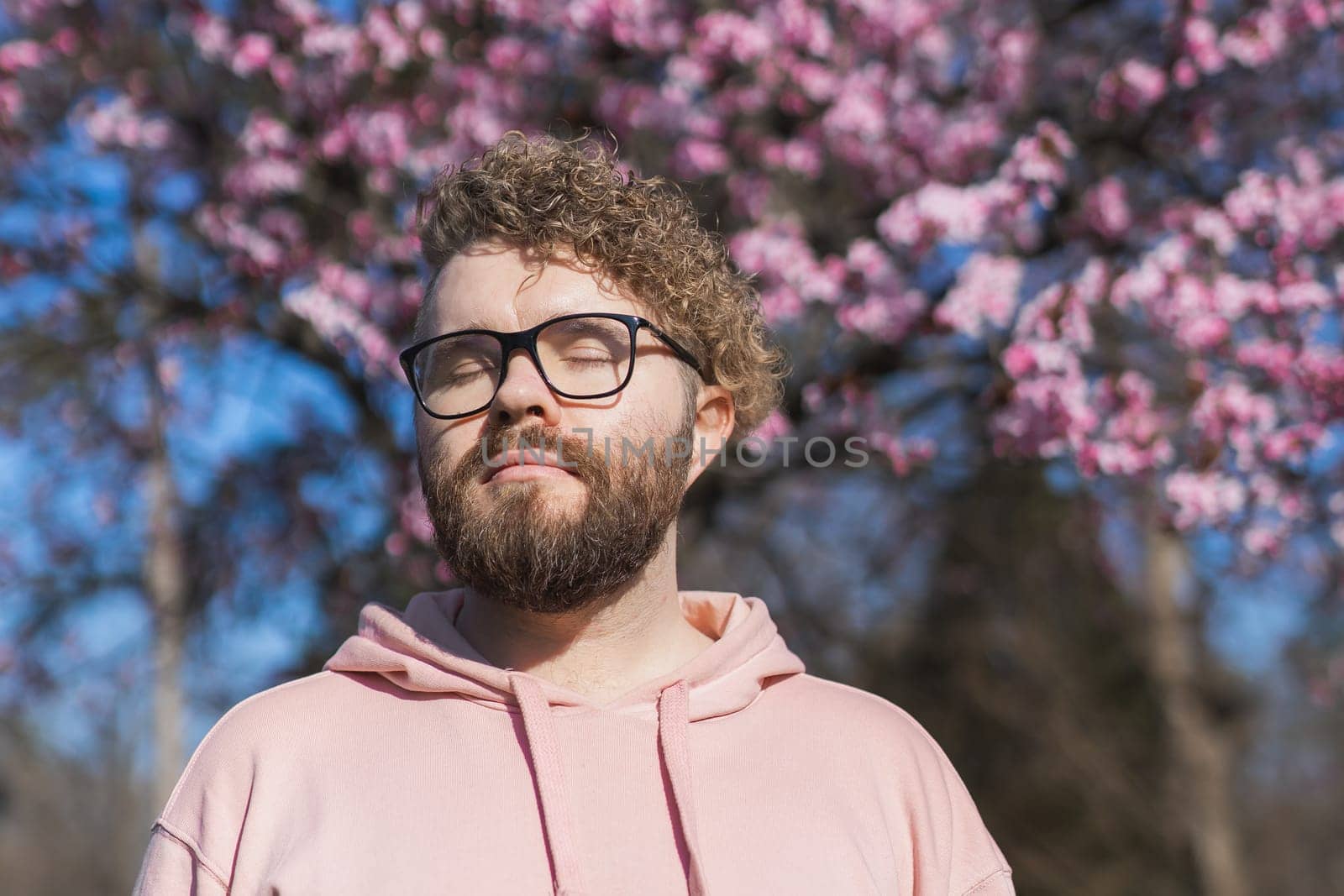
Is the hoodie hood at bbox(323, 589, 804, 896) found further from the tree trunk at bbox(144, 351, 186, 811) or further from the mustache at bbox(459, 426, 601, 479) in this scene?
the tree trunk at bbox(144, 351, 186, 811)

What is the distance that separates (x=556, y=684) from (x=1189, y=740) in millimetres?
8597

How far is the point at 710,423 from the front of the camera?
2195 millimetres

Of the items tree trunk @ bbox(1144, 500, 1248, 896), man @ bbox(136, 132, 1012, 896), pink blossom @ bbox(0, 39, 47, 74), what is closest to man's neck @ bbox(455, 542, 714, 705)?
man @ bbox(136, 132, 1012, 896)

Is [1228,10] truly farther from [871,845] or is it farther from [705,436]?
[871,845]

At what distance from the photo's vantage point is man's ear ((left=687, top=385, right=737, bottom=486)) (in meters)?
2.14

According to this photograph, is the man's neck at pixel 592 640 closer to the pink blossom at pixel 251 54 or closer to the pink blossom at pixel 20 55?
the pink blossom at pixel 251 54

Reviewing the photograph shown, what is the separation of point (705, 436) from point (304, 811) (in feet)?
3.01

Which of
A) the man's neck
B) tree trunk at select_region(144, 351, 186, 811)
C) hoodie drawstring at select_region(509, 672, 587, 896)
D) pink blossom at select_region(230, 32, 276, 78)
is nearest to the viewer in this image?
hoodie drawstring at select_region(509, 672, 587, 896)

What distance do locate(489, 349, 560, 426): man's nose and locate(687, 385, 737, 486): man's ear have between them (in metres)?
0.37

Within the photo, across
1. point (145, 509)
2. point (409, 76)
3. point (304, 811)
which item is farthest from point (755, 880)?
point (145, 509)

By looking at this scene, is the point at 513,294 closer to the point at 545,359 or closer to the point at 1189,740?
the point at 545,359

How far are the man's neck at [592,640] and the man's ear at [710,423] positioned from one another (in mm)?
243

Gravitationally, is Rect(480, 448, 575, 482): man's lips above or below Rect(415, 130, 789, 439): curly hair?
Result: below

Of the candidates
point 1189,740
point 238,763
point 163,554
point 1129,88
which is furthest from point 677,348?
point 1189,740
